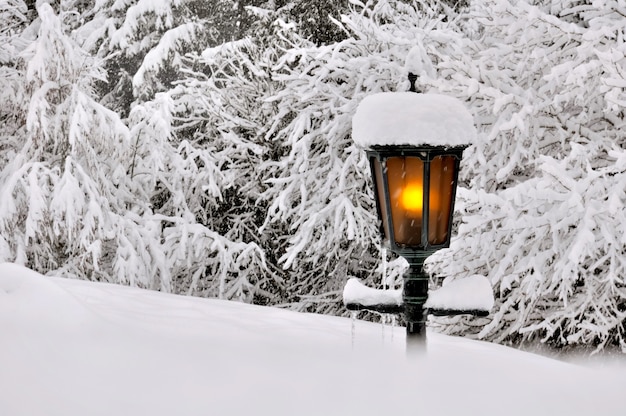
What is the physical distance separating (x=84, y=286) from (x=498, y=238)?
431 cm

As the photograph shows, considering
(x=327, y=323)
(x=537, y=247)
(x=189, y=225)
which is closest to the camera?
(x=327, y=323)

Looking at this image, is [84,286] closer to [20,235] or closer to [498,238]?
[498,238]

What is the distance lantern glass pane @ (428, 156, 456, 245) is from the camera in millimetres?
3199

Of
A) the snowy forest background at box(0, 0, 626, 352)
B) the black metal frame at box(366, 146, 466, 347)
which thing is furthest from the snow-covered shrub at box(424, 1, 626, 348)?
the black metal frame at box(366, 146, 466, 347)

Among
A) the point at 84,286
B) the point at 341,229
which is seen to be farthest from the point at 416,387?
the point at 341,229

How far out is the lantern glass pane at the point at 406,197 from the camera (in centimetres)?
319

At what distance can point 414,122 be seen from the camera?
317cm

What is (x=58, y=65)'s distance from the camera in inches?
400

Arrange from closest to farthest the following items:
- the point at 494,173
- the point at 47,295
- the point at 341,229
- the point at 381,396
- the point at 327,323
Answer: the point at 381,396
the point at 47,295
the point at 327,323
the point at 494,173
the point at 341,229

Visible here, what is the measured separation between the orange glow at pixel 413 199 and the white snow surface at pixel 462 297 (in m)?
0.34

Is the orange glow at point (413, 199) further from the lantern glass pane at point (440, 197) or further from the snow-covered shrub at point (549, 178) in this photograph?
the snow-covered shrub at point (549, 178)

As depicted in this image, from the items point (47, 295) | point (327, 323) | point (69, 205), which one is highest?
point (47, 295)

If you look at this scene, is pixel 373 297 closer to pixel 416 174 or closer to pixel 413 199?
pixel 413 199

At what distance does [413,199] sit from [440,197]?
0.40ft
